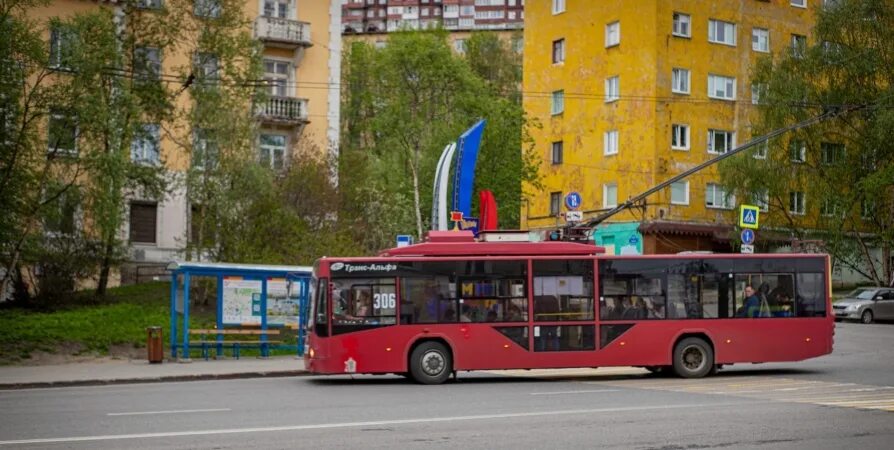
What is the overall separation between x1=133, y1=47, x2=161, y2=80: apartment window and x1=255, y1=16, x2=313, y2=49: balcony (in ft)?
33.5

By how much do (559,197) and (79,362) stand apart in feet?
131

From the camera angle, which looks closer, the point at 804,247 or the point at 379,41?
the point at 804,247

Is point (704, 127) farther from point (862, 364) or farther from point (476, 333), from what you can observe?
point (476, 333)

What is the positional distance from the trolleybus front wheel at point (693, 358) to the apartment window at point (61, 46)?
20202 mm

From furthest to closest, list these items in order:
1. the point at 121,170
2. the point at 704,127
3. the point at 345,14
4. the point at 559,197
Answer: the point at 345,14 < the point at 559,197 < the point at 704,127 < the point at 121,170

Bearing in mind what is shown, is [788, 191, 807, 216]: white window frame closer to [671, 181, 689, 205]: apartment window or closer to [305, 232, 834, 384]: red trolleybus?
[671, 181, 689, 205]: apartment window

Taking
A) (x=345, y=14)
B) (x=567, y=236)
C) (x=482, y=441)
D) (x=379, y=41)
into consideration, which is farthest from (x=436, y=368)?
(x=345, y=14)

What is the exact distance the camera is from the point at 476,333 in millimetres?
25812

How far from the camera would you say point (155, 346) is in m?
31.5

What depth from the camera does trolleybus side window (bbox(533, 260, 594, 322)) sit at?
26.0 m

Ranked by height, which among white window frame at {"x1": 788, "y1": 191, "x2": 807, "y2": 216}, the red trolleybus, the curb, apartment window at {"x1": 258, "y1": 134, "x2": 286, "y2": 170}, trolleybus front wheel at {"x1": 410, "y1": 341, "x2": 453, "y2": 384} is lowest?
the curb

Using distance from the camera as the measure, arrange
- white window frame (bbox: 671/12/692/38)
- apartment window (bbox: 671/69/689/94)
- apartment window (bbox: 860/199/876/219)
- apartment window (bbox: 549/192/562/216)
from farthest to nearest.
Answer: apartment window (bbox: 549/192/562/216)
white window frame (bbox: 671/12/692/38)
apartment window (bbox: 671/69/689/94)
apartment window (bbox: 860/199/876/219)

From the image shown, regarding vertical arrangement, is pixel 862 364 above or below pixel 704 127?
below

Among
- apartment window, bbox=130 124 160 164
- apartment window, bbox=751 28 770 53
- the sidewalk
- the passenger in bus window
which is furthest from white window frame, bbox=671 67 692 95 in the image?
the passenger in bus window
